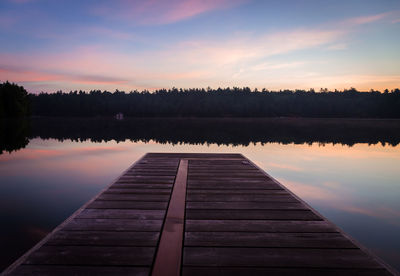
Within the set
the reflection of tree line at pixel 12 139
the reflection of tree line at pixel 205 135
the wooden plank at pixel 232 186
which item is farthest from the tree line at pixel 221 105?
the wooden plank at pixel 232 186

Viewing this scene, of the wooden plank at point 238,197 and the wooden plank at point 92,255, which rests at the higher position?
the wooden plank at point 238,197

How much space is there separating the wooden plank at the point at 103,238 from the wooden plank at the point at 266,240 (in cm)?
42

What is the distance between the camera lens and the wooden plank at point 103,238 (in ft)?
8.91

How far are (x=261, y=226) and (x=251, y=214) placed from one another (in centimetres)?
40

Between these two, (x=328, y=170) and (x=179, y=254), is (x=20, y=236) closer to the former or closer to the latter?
(x=179, y=254)

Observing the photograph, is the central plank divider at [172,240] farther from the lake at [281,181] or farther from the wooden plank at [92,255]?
the lake at [281,181]

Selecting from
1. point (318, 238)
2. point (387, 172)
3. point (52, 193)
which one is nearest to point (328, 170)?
point (387, 172)

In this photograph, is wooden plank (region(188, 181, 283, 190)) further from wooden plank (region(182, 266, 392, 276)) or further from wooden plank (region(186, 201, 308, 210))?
wooden plank (region(182, 266, 392, 276))

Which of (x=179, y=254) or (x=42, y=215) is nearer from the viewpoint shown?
(x=179, y=254)

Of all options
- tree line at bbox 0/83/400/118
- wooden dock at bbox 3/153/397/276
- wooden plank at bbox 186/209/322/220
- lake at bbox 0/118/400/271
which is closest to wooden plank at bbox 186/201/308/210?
wooden dock at bbox 3/153/397/276

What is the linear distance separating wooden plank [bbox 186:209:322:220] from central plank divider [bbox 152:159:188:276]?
195 mm

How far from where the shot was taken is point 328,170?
10.5 meters

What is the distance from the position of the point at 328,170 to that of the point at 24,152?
14478 mm

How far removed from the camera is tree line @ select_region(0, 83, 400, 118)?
273 ft
